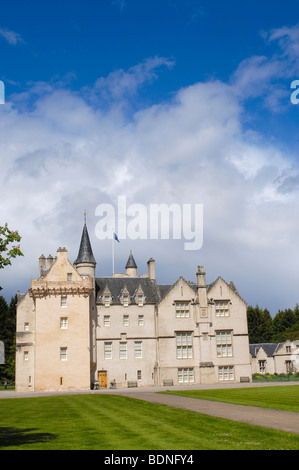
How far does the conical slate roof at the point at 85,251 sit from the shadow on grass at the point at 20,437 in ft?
161

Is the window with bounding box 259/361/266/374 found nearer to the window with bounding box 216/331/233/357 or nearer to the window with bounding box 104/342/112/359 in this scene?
the window with bounding box 216/331/233/357

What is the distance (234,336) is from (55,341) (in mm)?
23631

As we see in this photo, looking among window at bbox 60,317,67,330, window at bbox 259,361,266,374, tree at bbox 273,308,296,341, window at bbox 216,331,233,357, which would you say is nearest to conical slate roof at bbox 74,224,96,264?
window at bbox 60,317,67,330

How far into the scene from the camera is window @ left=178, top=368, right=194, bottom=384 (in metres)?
64.5

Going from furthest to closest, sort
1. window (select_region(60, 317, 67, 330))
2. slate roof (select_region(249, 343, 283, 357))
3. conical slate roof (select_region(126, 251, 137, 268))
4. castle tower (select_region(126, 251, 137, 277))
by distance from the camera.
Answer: slate roof (select_region(249, 343, 283, 357)) < conical slate roof (select_region(126, 251, 137, 268)) < castle tower (select_region(126, 251, 137, 277)) < window (select_region(60, 317, 67, 330))

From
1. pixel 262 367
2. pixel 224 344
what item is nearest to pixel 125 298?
pixel 224 344

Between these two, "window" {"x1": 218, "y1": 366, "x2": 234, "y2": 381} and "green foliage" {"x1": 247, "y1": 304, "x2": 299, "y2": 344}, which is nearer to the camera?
"window" {"x1": 218, "y1": 366, "x2": 234, "y2": 381}

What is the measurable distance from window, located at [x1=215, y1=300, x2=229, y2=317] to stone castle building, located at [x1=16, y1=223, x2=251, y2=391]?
134 mm

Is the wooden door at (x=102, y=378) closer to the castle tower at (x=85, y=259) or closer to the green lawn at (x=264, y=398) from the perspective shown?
the castle tower at (x=85, y=259)

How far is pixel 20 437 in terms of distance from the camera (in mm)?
15766

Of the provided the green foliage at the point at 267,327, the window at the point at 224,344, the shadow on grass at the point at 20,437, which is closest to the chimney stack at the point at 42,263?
the window at the point at 224,344

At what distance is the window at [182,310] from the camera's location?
6594 centimetres
